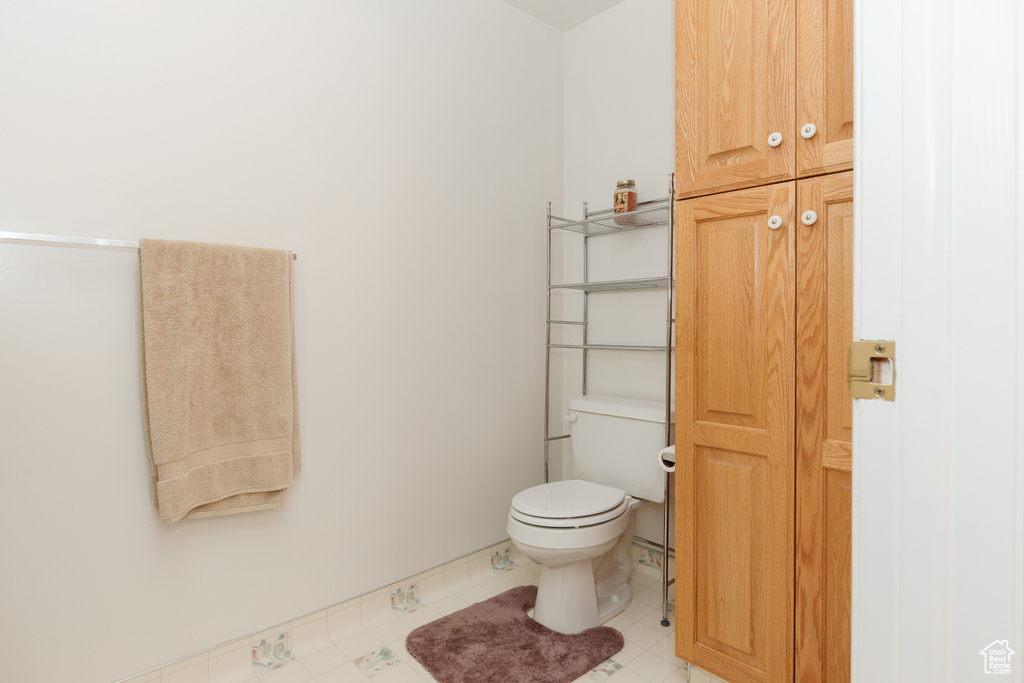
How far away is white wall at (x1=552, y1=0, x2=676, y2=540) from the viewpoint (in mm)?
2279

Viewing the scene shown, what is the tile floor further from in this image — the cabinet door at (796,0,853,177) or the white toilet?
the cabinet door at (796,0,853,177)

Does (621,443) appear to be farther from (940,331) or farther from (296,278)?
(940,331)

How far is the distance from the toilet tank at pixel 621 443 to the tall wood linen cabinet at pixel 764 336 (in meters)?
0.43

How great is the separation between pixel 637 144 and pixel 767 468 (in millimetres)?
1501

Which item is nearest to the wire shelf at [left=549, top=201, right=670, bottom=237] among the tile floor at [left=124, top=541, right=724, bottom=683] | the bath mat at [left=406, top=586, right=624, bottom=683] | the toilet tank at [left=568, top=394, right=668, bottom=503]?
the toilet tank at [left=568, top=394, right=668, bottom=503]

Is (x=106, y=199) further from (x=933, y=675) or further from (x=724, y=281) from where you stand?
(x=933, y=675)

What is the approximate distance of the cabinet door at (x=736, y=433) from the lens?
4.60 feet

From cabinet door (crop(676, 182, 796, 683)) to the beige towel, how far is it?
122 centimetres

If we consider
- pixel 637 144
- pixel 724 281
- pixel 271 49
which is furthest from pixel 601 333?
pixel 271 49

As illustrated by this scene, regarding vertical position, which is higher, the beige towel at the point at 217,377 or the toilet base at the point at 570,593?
the beige towel at the point at 217,377

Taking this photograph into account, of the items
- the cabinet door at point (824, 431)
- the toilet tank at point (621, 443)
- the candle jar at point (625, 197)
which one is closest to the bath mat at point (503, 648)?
the toilet tank at point (621, 443)

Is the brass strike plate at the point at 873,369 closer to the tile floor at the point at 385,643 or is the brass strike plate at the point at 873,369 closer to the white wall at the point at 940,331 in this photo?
the white wall at the point at 940,331

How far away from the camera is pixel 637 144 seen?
2369mm

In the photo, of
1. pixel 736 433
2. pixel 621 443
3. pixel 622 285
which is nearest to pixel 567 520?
pixel 621 443
